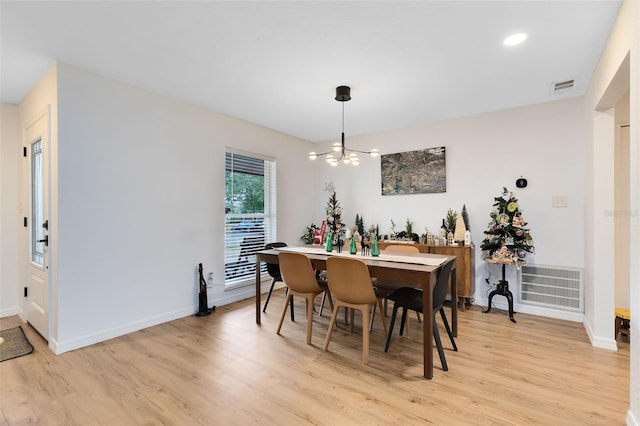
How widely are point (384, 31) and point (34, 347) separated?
408cm

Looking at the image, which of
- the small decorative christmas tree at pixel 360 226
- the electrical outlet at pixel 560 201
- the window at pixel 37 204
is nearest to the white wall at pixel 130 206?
the window at pixel 37 204

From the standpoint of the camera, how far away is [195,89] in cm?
324

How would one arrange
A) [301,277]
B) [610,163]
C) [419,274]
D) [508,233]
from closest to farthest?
[419,274]
[610,163]
[301,277]
[508,233]

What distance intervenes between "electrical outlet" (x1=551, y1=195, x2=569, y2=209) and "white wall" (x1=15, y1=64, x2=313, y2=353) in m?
4.18

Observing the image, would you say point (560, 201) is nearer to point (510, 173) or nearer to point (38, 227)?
point (510, 173)

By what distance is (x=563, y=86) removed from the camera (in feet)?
10.3

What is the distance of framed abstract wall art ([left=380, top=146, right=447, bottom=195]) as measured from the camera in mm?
4328

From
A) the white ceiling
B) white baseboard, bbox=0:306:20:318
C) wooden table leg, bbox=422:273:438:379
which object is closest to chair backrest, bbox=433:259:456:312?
wooden table leg, bbox=422:273:438:379

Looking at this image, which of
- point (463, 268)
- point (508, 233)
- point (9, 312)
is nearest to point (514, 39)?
point (508, 233)

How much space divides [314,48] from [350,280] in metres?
1.94

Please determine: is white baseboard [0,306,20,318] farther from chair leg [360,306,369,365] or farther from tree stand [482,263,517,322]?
tree stand [482,263,517,322]

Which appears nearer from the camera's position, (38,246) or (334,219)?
(38,246)

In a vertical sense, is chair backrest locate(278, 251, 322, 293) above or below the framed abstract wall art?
below

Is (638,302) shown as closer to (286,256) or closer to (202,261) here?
(286,256)
